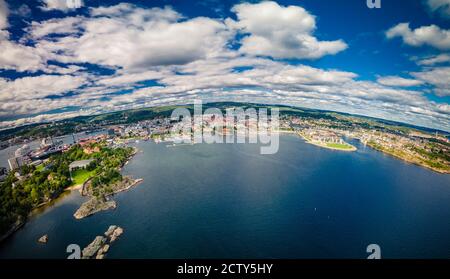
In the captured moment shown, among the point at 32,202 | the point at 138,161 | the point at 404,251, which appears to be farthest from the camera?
the point at 138,161

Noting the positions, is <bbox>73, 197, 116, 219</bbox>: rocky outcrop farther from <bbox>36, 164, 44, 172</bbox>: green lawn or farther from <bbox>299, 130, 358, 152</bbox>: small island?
<bbox>299, 130, 358, 152</bbox>: small island

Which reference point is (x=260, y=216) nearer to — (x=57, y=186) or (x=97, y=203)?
(x=97, y=203)

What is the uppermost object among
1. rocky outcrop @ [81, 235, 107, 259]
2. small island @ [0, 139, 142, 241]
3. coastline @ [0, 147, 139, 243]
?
small island @ [0, 139, 142, 241]

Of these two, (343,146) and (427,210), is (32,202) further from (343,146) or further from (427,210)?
(343,146)

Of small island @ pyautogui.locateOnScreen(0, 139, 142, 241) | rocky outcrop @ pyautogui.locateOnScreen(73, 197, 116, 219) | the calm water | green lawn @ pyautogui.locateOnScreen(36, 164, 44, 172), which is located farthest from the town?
rocky outcrop @ pyautogui.locateOnScreen(73, 197, 116, 219)
